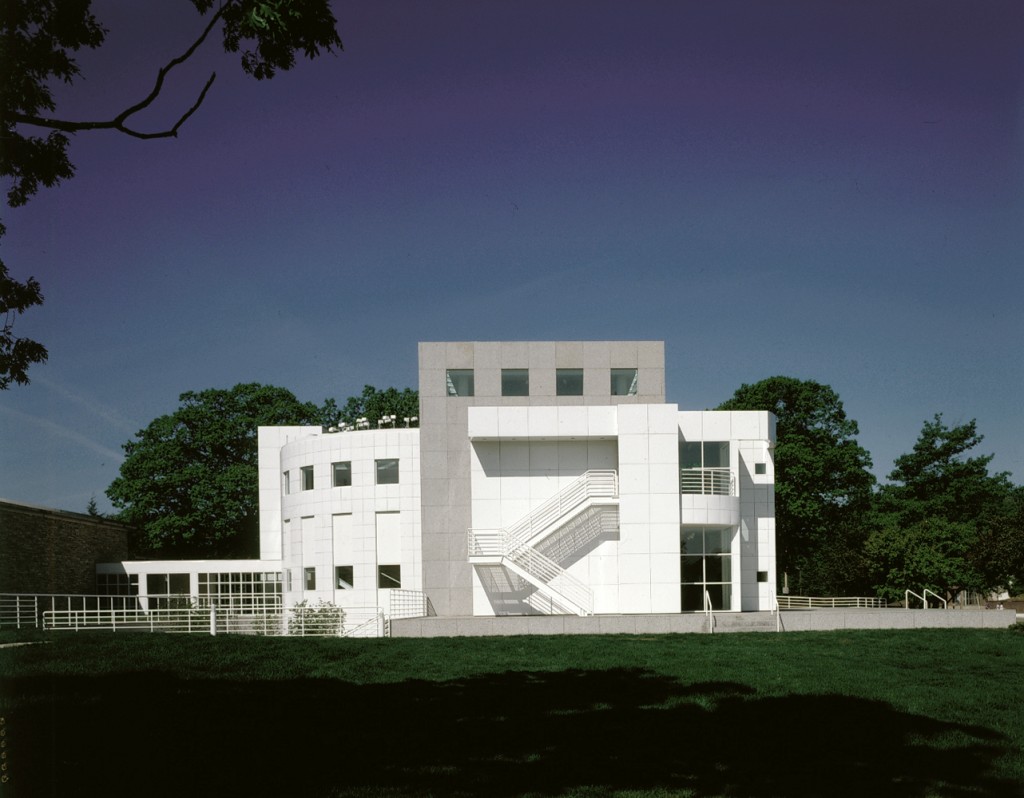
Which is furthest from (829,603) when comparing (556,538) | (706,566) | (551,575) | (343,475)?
(343,475)

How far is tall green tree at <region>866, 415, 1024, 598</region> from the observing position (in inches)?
1666

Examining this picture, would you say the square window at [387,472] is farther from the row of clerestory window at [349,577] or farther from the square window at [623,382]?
the square window at [623,382]

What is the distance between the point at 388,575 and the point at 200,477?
26340 mm

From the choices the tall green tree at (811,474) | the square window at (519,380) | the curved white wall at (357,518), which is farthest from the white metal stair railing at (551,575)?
the tall green tree at (811,474)

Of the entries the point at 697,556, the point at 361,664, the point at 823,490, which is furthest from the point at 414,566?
the point at 823,490

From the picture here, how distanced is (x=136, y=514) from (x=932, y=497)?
1955 inches

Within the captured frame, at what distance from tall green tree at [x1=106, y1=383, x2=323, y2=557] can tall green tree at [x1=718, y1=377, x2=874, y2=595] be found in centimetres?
3059

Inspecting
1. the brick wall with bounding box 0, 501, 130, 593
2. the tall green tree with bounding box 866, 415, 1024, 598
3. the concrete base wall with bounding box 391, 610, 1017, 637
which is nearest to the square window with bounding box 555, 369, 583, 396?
the concrete base wall with bounding box 391, 610, 1017, 637

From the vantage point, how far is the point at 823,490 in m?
56.8

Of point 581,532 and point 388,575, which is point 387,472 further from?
point 581,532

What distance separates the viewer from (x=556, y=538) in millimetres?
34219

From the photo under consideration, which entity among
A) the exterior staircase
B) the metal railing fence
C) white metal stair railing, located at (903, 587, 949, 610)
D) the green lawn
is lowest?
the metal railing fence

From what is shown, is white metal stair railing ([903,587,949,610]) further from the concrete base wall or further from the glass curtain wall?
the concrete base wall

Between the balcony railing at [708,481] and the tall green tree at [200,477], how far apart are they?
34.0m
